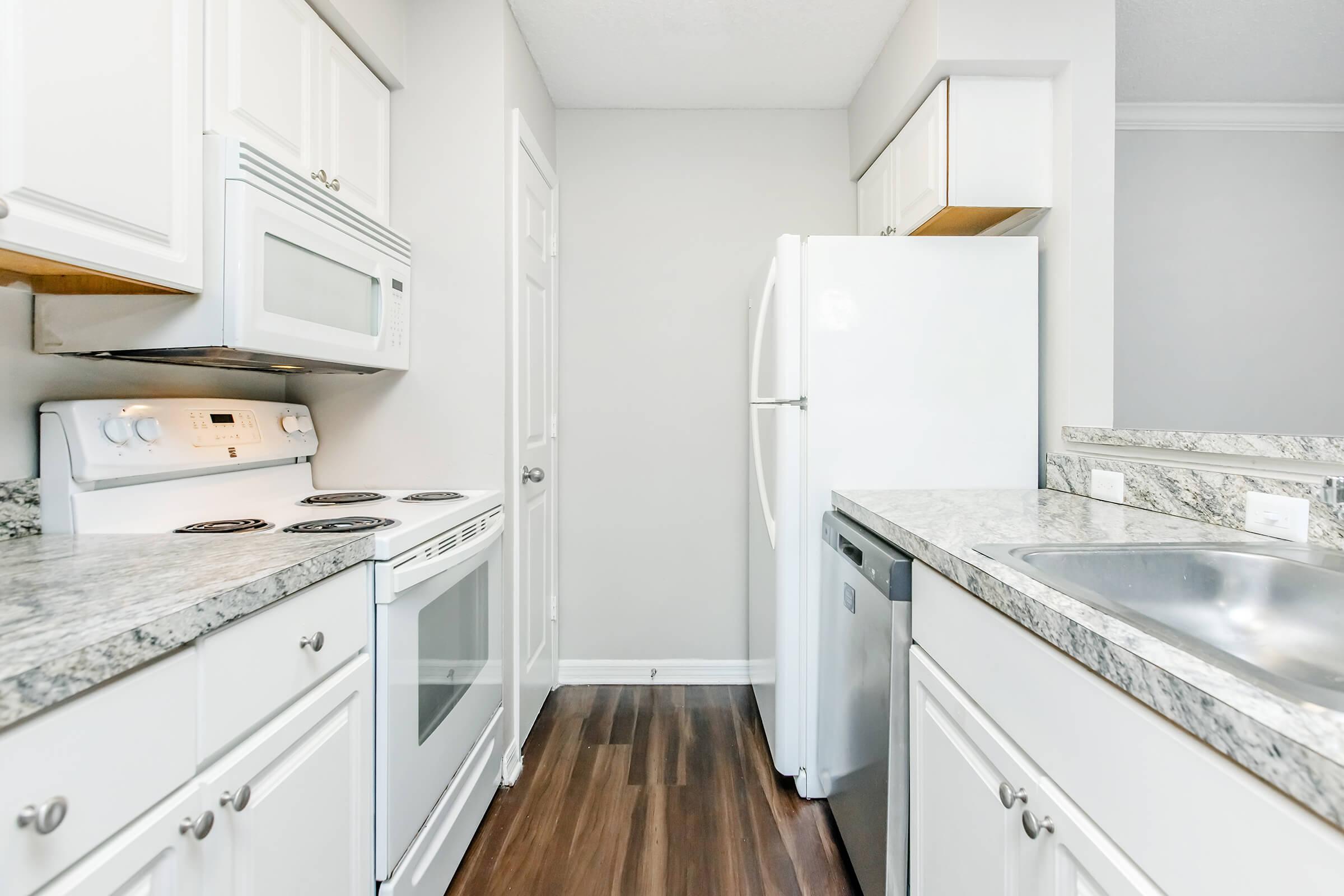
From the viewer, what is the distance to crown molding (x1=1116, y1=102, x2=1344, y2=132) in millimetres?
2133

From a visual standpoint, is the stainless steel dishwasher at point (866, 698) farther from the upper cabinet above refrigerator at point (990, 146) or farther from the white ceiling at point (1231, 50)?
the white ceiling at point (1231, 50)

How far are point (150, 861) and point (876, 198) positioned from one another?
263cm

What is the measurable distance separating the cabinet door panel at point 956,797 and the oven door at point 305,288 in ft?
4.94

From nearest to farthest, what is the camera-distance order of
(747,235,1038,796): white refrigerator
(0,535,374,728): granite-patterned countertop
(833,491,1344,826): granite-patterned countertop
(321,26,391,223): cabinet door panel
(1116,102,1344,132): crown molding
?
(833,491,1344,826): granite-patterned countertop
(0,535,374,728): granite-patterned countertop
(321,26,391,223): cabinet door panel
(747,235,1038,796): white refrigerator
(1116,102,1344,132): crown molding

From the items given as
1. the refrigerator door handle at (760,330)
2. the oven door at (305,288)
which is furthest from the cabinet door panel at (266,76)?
the refrigerator door handle at (760,330)

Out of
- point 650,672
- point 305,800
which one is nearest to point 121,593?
point 305,800

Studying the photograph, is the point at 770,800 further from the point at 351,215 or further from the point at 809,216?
the point at 809,216

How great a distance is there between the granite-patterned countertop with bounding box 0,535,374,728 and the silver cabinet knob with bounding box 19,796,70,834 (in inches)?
3.6

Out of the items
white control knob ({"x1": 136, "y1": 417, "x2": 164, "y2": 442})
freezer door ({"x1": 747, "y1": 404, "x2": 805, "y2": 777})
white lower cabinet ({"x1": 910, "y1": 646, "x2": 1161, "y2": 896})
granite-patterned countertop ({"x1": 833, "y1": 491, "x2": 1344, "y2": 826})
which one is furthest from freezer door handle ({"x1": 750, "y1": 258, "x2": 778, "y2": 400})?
white control knob ({"x1": 136, "y1": 417, "x2": 164, "y2": 442})

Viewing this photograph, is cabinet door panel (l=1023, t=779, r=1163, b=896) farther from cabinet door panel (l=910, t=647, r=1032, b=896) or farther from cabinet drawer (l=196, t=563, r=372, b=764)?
cabinet drawer (l=196, t=563, r=372, b=764)

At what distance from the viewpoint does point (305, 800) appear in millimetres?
962

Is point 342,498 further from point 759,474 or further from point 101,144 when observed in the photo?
point 759,474

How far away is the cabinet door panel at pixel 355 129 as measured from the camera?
5.06 feet

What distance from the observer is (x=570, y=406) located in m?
2.64
